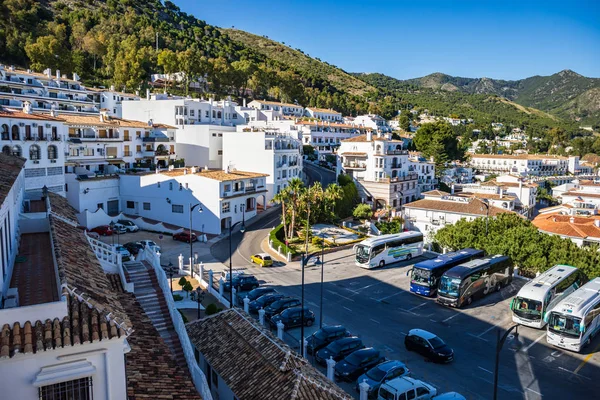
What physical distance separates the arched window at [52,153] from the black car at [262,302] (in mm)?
30184

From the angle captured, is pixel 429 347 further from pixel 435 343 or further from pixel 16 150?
pixel 16 150

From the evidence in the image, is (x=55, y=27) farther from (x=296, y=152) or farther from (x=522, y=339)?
(x=522, y=339)

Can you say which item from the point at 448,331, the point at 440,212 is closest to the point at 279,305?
the point at 448,331

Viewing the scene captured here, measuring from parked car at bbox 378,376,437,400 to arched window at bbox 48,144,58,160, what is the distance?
42.0 metres

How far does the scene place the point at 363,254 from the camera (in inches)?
1628

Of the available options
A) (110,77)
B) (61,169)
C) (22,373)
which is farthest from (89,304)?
(110,77)

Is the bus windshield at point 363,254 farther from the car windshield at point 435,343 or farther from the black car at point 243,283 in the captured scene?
the car windshield at point 435,343

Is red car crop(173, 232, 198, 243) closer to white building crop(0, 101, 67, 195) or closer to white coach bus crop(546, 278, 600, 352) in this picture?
white building crop(0, 101, 67, 195)

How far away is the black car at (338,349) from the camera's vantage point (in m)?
23.8

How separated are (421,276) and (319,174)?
1953 inches

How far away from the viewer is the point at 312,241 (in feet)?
161

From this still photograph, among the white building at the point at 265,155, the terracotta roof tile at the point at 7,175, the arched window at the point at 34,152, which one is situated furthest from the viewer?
the white building at the point at 265,155

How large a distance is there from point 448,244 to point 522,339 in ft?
58.8

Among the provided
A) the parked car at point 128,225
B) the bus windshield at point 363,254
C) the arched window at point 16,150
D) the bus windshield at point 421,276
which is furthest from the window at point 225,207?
the bus windshield at point 421,276
